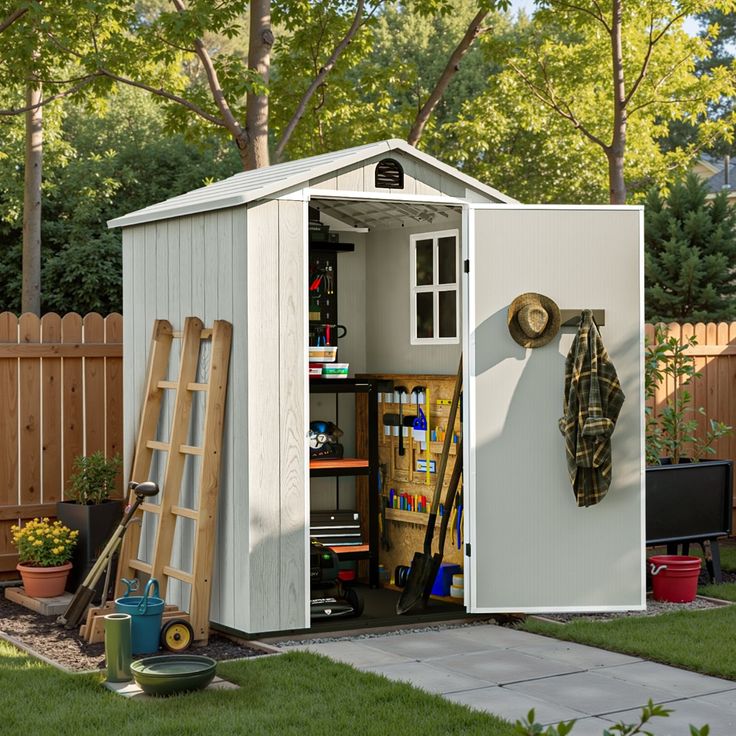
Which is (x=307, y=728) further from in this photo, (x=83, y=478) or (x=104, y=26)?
(x=104, y=26)

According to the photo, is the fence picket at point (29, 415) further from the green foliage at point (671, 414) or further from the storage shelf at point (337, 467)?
the green foliage at point (671, 414)

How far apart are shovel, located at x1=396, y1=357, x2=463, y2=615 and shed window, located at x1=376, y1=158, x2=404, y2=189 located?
118 centimetres

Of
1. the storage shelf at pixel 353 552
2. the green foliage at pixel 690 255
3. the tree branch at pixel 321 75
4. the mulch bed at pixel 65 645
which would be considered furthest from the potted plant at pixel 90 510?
the green foliage at pixel 690 255

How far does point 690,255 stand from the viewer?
1677cm

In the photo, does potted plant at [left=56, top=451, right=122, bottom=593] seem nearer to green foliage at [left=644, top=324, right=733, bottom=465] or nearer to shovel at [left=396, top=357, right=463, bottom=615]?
shovel at [left=396, top=357, right=463, bottom=615]

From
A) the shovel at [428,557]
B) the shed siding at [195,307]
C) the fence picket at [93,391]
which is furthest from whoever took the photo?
the fence picket at [93,391]

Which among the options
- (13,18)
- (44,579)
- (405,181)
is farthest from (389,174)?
(13,18)

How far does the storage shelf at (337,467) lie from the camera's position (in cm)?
734

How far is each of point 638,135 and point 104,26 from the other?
31.1 ft

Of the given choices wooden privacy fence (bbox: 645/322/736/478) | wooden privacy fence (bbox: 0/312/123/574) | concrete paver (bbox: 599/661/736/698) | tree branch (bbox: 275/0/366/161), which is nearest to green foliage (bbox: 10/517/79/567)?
wooden privacy fence (bbox: 0/312/123/574)

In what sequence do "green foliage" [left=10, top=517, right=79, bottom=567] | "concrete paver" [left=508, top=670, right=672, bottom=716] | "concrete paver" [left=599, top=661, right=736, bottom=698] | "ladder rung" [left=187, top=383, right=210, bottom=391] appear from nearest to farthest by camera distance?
"concrete paver" [left=508, top=670, right=672, bottom=716]
"concrete paver" [left=599, top=661, right=736, bottom=698]
"ladder rung" [left=187, top=383, right=210, bottom=391]
"green foliage" [left=10, top=517, right=79, bottom=567]

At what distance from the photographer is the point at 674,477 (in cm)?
782

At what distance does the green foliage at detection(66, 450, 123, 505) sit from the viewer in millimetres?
7695

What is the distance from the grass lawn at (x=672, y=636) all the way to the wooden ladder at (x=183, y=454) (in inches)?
74.7
